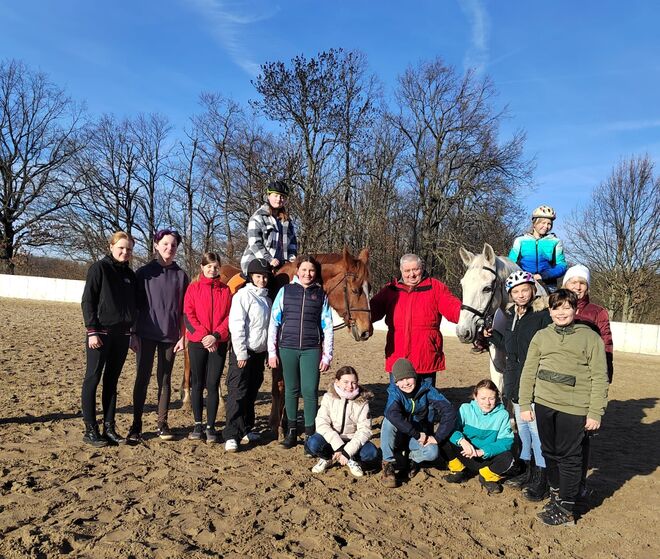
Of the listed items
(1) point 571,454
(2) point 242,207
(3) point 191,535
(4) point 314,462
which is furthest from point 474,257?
(2) point 242,207

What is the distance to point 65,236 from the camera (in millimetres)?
33312

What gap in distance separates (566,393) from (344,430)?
1.95 metres

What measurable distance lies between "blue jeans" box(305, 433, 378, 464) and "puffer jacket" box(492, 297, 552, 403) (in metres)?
1.37

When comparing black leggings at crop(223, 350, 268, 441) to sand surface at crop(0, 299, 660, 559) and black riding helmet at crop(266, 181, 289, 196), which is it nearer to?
sand surface at crop(0, 299, 660, 559)

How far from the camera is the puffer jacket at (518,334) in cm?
409

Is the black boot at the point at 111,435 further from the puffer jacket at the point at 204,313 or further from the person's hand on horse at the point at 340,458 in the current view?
the person's hand on horse at the point at 340,458

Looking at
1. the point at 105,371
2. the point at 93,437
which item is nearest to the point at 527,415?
the point at 105,371

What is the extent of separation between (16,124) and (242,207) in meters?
20.2

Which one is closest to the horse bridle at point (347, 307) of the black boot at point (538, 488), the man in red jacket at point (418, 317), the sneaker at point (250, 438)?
the man in red jacket at point (418, 317)

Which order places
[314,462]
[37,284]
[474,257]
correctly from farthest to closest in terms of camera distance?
[37,284], [474,257], [314,462]

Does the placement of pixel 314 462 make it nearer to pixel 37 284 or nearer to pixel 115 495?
pixel 115 495

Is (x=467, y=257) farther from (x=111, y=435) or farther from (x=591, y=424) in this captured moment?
(x=111, y=435)

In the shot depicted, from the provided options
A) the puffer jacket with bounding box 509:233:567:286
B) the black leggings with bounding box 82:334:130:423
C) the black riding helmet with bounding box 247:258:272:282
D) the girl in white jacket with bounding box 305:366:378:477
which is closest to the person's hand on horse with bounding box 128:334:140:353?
the black leggings with bounding box 82:334:130:423

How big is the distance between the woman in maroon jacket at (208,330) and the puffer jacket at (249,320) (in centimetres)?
17
